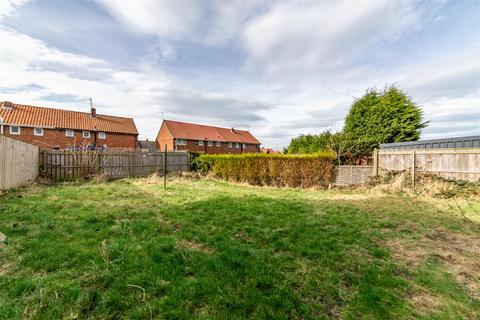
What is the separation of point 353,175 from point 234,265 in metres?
9.53

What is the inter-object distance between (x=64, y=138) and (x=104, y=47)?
21.5 m

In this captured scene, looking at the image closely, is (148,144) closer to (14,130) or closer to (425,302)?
(14,130)

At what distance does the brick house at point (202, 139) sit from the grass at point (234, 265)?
1118 inches

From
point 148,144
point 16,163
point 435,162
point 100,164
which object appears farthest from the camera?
point 148,144

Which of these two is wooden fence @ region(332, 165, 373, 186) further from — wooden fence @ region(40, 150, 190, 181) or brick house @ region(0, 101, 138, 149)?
brick house @ region(0, 101, 138, 149)

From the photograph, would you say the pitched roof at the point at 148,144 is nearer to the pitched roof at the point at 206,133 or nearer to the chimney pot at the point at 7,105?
the pitched roof at the point at 206,133

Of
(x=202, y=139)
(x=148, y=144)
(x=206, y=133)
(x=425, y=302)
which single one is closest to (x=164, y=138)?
(x=148, y=144)

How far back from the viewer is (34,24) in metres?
6.30

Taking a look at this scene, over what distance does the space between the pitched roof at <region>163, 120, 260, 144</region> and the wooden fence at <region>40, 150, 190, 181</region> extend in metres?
18.3

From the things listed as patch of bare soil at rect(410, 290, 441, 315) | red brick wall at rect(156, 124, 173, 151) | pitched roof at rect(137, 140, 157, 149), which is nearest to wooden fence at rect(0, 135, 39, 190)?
patch of bare soil at rect(410, 290, 441, 315)

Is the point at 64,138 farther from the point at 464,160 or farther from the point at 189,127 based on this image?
the point at 464,160

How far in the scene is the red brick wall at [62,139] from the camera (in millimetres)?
22156

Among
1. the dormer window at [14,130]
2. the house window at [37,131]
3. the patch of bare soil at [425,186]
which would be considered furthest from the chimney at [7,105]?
the patch of bare soil at [425,186]

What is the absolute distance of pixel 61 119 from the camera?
24.4 meters
